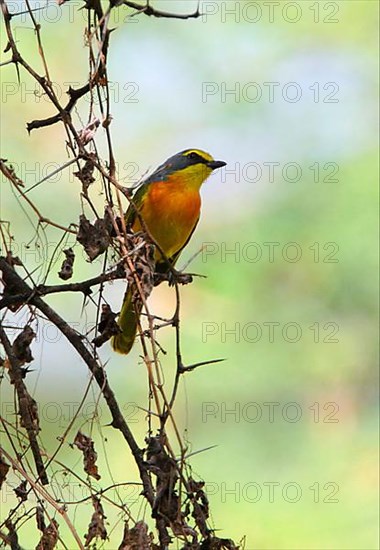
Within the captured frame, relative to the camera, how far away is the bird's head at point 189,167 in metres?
2.42

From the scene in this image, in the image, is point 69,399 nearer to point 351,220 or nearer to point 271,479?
point 271,479

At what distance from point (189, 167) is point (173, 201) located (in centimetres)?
13

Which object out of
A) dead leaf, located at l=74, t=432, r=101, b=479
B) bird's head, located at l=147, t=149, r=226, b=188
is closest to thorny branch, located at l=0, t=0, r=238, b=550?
dead leaf, located at l=74, t=432, r=101, b=479

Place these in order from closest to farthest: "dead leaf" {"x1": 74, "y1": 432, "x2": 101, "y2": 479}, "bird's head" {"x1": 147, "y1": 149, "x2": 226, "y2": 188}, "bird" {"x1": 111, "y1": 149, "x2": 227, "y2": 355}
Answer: "dead leaf" {"x1": 74, "y1": 432, "x2": 101, "y2": 479} < "bird" {"x1": 111, "y1": 149, "x2": 227, "y2": 355} < "bird's head" {"x1": 147, "y1": 149, "x2": 226, "y2": 188}

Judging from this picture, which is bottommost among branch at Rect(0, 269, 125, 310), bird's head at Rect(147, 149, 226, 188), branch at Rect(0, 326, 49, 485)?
branch at Rect(0, 326, 49, 485)

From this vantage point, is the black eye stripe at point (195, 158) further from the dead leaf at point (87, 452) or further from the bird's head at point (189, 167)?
the dead leaf at point (87, 452)

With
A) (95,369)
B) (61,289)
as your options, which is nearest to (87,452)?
(95,369)

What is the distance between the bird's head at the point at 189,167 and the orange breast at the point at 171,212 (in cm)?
2

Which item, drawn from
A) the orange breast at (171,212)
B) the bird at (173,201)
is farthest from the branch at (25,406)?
the orange breast at (171,212)

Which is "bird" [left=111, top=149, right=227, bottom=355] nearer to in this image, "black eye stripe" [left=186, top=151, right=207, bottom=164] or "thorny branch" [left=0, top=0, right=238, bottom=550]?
"black eye stripe" [left=186, top=151, right=207, bottom=164]

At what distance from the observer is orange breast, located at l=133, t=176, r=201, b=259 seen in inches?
90.3

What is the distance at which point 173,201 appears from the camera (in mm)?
2350

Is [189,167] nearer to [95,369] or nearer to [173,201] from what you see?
[173,201]

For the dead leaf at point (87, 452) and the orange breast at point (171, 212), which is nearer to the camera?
the dead leaf at point (87, 452)
